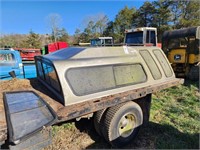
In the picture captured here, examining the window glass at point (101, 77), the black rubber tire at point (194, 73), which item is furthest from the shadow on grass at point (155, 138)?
the black rubber tire at point (194, 73)

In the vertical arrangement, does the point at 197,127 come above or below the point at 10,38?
below

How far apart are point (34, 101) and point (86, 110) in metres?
0.82

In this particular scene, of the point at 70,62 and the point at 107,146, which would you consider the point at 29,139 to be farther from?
the point at 107,146

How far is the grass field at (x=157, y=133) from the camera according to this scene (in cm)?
306

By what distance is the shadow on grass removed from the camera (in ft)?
10.1

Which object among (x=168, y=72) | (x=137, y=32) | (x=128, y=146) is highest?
(x=137, y=32)

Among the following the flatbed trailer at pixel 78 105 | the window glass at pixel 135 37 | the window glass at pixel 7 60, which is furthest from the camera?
the window glass at pixel 135 37

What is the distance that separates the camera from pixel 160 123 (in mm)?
3820

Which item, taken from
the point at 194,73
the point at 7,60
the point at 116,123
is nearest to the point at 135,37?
the point at 194,73

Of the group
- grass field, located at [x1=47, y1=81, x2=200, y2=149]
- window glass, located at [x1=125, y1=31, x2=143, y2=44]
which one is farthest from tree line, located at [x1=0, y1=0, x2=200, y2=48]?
grass field, located at [x1=47, y1=81, x2=200, y2=149]

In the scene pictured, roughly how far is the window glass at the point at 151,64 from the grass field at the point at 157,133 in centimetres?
115

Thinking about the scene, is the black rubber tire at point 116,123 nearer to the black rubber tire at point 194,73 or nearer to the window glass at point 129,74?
the window glass at point 129,74

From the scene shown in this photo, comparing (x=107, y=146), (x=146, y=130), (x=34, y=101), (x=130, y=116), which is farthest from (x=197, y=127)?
(x=34, y=101)

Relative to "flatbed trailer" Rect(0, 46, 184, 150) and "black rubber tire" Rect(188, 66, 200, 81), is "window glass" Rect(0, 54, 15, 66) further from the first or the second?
"black rubber tire" Rect(188, 66, 200, 81)
